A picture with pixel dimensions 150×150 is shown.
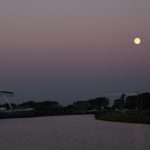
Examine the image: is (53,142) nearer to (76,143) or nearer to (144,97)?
(76,143)

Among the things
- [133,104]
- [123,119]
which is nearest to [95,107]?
[133,104]

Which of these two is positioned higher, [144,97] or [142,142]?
[144,97]

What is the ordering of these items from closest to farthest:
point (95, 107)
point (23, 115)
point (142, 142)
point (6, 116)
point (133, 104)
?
1. point (142, 142)
2. point (6, 116)
3. point (23, 115)
4. point (133, 104)
5. point (95, 107)

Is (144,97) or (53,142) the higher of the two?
(144,97)

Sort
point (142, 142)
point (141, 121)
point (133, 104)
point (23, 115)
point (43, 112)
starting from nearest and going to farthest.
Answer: point (142, 142) < point (141, 121) < point (23, 115) < point (133, 104) < point (43, 112)

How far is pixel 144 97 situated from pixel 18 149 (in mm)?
110642

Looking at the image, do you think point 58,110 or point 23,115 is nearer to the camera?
point 23,115

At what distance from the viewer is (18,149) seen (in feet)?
95.5

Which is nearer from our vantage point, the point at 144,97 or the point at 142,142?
the point at 142,142

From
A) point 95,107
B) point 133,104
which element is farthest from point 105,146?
point 95,107

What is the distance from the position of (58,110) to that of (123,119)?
10872 cm

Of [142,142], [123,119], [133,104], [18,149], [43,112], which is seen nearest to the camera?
[18,149]

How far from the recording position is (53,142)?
33.6 m

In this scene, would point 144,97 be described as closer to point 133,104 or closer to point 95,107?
point 133,104
